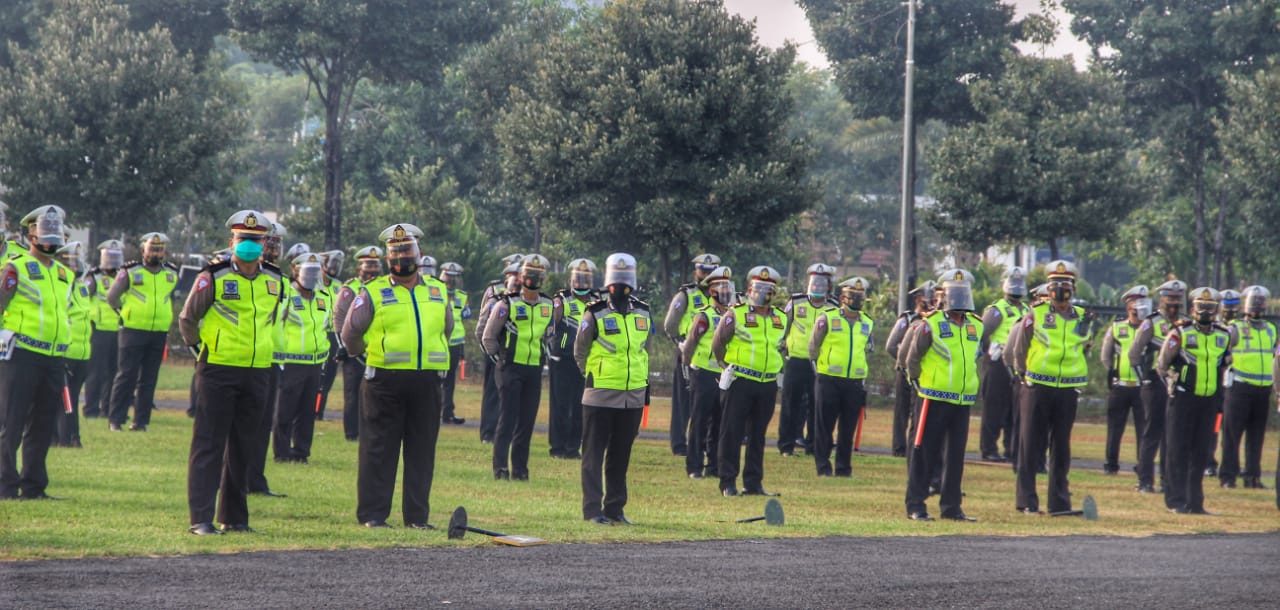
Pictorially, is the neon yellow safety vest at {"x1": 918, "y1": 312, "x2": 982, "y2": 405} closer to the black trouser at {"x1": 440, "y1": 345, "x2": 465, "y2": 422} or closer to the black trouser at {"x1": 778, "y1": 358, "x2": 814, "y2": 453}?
the black trouser at {"x1": 778, "y1": 358, "x2": 814, "y2": 453}

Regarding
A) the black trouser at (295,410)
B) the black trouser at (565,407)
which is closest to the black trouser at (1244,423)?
the black trouser at (565,407)

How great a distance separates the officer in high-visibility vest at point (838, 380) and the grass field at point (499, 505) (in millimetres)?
396

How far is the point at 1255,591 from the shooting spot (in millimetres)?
11328

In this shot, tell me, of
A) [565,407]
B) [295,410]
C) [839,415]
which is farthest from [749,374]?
[295,410]

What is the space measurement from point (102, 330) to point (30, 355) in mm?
8367

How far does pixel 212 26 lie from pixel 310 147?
8779 mm

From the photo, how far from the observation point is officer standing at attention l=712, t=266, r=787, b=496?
55.2 ft

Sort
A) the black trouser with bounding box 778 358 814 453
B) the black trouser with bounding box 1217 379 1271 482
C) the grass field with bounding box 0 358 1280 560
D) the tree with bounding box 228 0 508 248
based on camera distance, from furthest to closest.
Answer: the tree with bounding box 228 0 508 248 → the black trouser with bounding box 778 358 814 453 → the black trouser with bounding box 1217 379 1271 482 → the grass field with bounding box 0 358 1280 560

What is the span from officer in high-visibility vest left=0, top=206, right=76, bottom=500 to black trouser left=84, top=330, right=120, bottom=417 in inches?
324

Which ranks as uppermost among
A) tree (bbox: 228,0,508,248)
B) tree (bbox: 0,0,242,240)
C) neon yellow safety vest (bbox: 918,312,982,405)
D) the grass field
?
tree (bbox: 228,0,508,248)

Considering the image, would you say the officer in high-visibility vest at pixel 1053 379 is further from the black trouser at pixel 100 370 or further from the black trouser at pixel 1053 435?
the black trouser at pixel 100 370

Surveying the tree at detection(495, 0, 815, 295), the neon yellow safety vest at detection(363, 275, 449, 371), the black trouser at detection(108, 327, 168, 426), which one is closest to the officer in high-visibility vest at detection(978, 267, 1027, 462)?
the neon yellow safety vest at detection(363, 275, 449, 371)

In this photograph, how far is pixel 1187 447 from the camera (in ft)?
57.2

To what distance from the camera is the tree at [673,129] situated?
34656 millimetres
